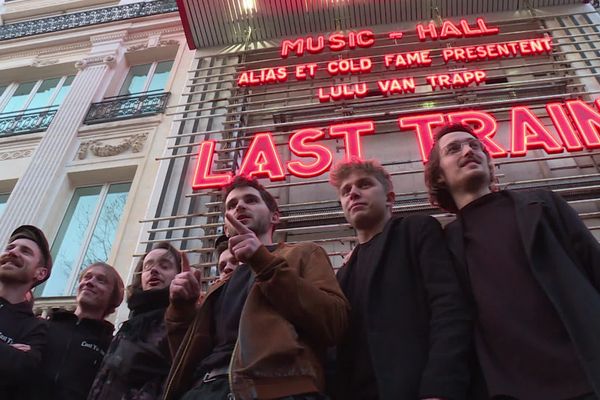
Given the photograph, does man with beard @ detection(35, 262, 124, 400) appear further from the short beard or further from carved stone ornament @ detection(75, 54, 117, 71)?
carved stone ornament @ detection(75, 54, 117, 71)

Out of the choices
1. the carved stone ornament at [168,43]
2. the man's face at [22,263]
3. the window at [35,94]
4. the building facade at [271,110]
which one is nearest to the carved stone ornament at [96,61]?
the building facade at [271,110]

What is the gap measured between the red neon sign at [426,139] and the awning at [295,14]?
2.84 m

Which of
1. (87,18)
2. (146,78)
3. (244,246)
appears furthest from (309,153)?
(87,18)

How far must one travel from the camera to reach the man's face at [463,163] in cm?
203

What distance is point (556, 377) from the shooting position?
1333mm

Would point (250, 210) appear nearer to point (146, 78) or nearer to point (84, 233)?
point (84, 233)

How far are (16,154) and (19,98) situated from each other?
7.35ft

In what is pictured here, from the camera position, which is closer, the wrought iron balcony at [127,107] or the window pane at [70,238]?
the window pane at [70,238]

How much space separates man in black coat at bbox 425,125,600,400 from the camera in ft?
4.42

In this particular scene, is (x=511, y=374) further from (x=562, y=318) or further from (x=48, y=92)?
(x=48, y=92)

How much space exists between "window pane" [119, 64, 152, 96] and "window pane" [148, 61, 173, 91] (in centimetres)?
19

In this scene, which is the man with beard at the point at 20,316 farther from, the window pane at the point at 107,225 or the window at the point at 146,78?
the window at the point at 146,78

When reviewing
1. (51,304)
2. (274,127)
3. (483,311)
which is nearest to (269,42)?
(274,127)

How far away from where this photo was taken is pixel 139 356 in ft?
7.42
